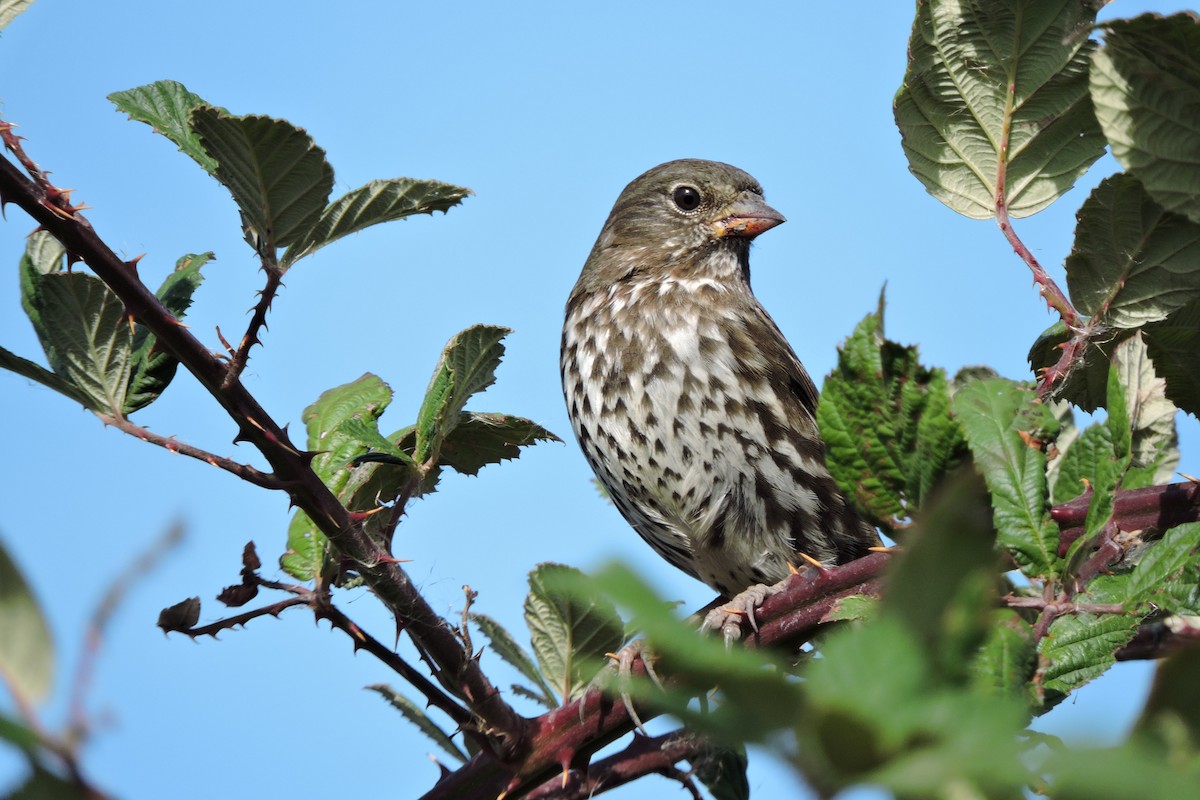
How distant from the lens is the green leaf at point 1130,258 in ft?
6.94

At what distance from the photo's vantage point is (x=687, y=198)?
6.05 m

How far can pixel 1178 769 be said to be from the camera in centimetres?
67

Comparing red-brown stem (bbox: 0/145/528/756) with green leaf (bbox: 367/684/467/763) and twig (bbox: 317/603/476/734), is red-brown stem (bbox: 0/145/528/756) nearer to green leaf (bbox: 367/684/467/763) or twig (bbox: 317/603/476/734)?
twig (bbox: 317/603/476/734)

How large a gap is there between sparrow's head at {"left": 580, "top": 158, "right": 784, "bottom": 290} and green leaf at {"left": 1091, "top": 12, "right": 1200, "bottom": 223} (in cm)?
379

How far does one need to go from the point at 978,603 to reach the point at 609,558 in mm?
222

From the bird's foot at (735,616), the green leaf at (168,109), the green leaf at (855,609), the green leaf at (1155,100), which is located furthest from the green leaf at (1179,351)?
the green leaf at (168,109)

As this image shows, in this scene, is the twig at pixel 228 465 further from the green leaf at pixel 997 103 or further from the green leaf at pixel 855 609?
the green leaf at pixel 997 103

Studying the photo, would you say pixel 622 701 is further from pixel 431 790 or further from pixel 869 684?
pixel 869 684

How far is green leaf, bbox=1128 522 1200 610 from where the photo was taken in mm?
1733

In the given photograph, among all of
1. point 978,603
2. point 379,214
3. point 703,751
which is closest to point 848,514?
point 703,751

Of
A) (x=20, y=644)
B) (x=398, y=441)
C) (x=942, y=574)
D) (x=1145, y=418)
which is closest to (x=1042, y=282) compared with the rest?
(x=1145, y=418)

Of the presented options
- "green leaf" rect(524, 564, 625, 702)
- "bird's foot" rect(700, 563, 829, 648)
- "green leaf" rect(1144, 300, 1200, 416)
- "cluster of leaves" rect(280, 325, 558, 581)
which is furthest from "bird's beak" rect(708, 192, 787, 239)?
"green leaf" rect(1144, 300, 1200, 416)

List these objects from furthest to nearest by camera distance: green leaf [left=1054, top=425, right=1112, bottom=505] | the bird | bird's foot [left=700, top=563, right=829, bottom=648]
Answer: the bird, bird's foot [left=700, top=563, right=829, bottom=648], green leaf [left=1054, top=425, right=1112, bottom=505]

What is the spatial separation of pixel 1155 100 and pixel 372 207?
1391 mm
